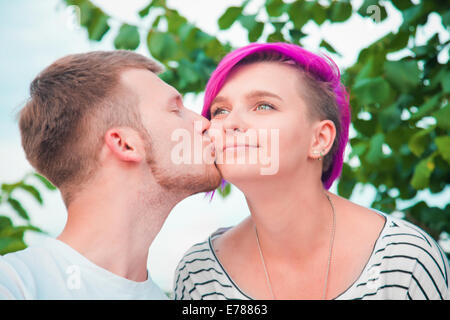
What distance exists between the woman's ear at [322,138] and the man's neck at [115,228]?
0.72 meters

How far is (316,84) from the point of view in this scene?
A: 6.95 ft

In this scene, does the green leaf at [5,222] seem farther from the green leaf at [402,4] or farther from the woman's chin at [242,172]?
the green leaf at [402,4]

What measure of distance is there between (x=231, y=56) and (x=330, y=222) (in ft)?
2.80

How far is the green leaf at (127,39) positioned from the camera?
260 centimetres

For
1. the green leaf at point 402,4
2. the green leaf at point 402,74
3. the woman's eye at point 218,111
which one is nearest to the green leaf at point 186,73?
the woman's eye at point 218,111

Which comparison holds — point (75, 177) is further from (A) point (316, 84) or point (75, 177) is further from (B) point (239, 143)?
(A) point (316, 84)

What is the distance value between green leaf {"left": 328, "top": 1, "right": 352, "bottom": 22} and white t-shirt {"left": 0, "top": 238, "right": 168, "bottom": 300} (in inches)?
71.9

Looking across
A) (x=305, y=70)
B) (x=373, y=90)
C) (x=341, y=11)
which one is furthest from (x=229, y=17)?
(x=373, y=90)

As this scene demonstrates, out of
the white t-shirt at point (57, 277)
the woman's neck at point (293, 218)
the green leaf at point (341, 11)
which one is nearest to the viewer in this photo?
the white t-shirt at point (57, 277)

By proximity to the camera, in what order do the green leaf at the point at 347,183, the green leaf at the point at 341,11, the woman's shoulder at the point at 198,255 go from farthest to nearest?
the green leaf at the point at 347,183, the green leaf at the point at 341,11, the woman's shoulder at the point at 198,255

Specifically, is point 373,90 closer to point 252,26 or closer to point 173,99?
point 252,26

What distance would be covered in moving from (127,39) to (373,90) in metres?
1.35

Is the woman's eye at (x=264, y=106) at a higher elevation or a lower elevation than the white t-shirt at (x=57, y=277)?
higher

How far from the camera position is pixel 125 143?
1.74 m
